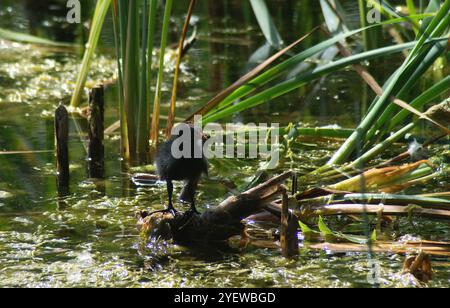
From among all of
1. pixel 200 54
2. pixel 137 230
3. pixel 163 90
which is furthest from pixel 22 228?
pixel 200 54

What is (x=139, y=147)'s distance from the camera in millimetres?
4641

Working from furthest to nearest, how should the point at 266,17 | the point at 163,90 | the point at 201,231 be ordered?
the point at 163,90
the point at 266,17
the point at 201,231

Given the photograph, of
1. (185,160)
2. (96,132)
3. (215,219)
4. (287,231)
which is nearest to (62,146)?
(96,132)

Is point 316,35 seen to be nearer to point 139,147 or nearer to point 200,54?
point 200,54

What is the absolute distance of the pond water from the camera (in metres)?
3.14

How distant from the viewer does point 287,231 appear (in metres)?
3.32

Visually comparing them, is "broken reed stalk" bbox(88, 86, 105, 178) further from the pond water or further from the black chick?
the black chick

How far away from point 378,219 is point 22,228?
5.08 ft

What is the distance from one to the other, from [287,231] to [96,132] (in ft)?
5.56

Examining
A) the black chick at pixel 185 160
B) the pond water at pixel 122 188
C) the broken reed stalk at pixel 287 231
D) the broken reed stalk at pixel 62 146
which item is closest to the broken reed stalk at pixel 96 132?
the pond water at pixel 122 188

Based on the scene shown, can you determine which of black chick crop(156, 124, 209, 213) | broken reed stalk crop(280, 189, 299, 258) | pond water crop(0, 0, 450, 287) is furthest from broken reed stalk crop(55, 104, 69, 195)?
broken reed stalk crop(280, 189, 299, 258)

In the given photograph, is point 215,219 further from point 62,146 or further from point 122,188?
point 62,146

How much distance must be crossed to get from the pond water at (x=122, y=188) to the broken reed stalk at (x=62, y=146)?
0.19ft

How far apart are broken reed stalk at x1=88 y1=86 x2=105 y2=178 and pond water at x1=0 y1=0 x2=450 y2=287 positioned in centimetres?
6
